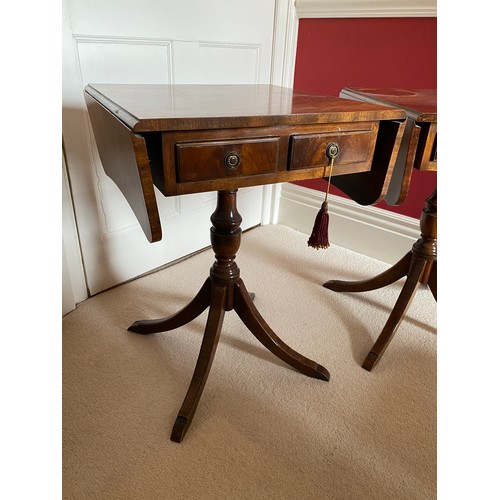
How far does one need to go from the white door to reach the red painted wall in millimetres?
112

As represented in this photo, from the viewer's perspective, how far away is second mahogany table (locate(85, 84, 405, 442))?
2.45 ft

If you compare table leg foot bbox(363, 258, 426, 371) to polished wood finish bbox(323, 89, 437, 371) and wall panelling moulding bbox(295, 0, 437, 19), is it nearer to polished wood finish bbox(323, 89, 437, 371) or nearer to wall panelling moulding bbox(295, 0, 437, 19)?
polished wood finish bbox(323, 89, 437, 371)

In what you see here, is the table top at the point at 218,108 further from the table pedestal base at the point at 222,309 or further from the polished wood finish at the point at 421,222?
the table pedestal base at the point at 222,309

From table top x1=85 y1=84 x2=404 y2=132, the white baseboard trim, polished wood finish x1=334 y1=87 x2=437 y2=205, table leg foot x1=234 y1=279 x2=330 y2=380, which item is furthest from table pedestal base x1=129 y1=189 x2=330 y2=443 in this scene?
the white baseboard trim

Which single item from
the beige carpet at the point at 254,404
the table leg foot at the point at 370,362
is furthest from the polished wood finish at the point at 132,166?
the table leg foot at the point at 370,362

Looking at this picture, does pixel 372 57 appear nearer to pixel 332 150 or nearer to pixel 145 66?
pixel 145 66

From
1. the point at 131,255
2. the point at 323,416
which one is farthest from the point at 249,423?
the point at 131,255

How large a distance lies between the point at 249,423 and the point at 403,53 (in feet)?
5.10

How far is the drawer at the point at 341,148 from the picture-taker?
0.85m

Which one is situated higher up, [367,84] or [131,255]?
[367,84]

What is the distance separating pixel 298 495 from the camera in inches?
38.2

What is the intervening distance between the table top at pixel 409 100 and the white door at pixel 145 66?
0.66m

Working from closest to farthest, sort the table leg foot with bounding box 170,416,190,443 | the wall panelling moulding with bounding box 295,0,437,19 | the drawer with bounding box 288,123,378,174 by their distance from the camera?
1. the drawer with bounding box 288,123,378,174
2. the table leg foot with bounding box 170,416,190,443
3. the wall panelling moulding with bounding box 295,0,437,19
